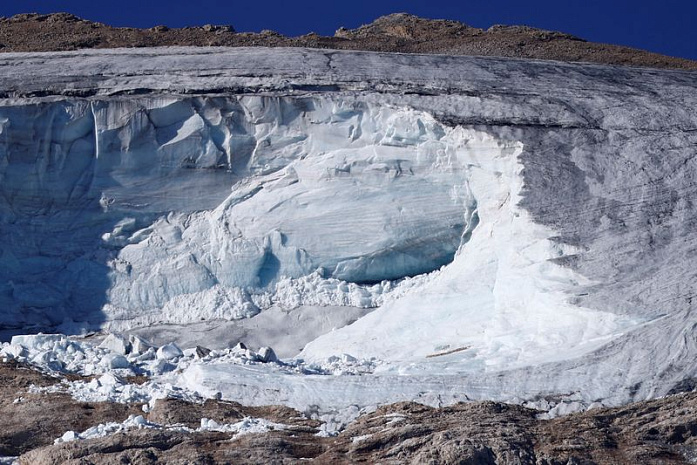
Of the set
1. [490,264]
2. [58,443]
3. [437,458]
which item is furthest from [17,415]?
[490,264]

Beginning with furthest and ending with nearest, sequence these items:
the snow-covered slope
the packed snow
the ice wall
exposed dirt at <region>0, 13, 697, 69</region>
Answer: exposed dirt at <region>0, 13, 697, 69</region>, the ice wall, the snow-covered slope, the packed snow

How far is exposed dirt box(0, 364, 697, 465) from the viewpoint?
10.7m

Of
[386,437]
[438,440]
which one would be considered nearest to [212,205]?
[386,437]

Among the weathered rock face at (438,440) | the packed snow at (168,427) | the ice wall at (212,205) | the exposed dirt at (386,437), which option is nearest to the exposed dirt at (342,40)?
the ice wall at (212,205)

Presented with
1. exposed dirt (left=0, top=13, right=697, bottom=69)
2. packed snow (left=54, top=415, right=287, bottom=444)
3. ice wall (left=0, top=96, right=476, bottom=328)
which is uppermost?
exposed dirt (left=0, top=13, right=697, bottom=69)

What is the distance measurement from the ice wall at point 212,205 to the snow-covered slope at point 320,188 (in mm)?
23

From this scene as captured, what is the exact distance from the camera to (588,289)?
13.3m

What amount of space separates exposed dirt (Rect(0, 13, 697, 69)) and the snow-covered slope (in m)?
5.63

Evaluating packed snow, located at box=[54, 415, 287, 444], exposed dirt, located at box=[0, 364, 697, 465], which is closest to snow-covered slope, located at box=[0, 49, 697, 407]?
exposed dirt, located at box=[0, 364, 697, 465]

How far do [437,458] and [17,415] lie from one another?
4.13 metres

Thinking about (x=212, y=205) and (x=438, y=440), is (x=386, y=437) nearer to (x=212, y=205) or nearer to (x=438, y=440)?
(x=438, y=440)

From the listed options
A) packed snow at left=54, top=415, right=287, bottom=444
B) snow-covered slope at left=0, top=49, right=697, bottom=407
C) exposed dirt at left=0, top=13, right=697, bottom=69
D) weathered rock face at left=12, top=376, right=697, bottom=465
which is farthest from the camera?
exposed dirt at left=0, top=13, right=697, bottom=69

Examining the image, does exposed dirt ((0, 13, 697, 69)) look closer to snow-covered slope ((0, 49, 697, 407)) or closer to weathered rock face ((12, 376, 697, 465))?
snow-covered slope ((0, 49, 697, 407))

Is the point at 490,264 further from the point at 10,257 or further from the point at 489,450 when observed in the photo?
the point at 10,257
